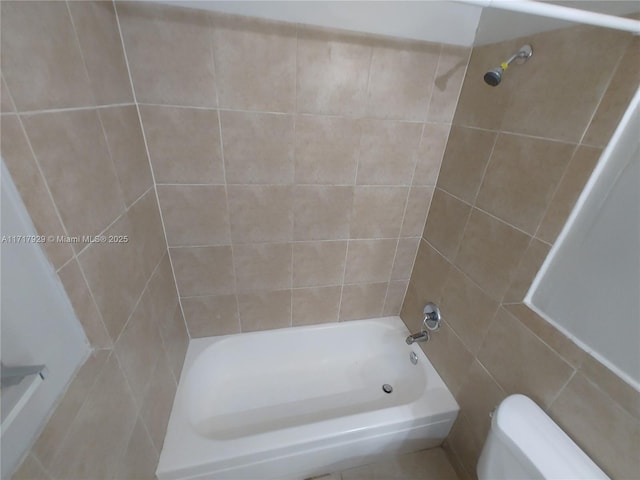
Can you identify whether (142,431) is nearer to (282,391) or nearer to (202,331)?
(202,331)

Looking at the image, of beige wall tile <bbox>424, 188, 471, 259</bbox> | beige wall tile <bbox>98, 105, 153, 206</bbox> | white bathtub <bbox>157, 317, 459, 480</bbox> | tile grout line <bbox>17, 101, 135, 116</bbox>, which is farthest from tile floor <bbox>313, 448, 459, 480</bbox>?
tile grout line <bbox>17, 101, 135, 116</bbox>

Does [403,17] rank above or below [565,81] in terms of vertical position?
above

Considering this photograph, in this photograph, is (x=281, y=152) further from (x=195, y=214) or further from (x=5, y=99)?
(x=5, y=99)

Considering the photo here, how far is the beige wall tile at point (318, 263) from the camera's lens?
4.32ft

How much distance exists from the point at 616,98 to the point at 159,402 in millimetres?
1622

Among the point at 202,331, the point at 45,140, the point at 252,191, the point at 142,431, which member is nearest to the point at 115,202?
the point at 45,140

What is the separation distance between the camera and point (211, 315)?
1371mm

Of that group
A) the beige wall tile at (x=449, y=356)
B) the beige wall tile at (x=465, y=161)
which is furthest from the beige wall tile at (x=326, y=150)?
the beige wall tile at (x=449, y=356)

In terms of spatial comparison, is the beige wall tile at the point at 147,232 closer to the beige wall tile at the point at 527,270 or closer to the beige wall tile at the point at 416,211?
the beige wall tile at the point at 416,211

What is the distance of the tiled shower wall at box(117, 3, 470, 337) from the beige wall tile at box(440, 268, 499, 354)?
1.06ft

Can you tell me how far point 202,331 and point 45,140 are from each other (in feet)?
3.73

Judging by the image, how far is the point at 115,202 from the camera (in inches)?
29.0

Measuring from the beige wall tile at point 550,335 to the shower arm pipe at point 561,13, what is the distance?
721 mm

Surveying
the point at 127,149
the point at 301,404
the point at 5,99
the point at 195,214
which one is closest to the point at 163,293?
the point at 195,214
